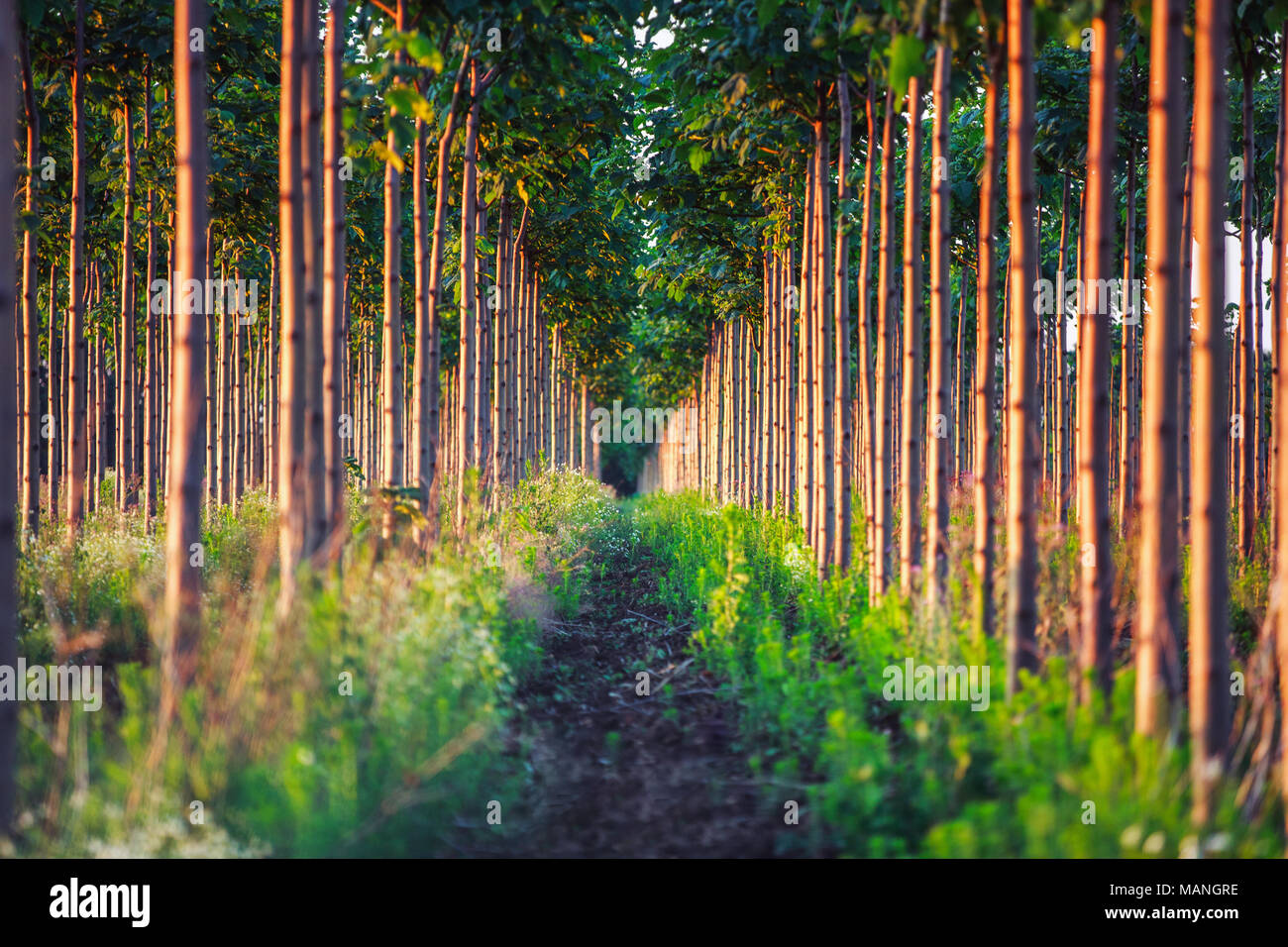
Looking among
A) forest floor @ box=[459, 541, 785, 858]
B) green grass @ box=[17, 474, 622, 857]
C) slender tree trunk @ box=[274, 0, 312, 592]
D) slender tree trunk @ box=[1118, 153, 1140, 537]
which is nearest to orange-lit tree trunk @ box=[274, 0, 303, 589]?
slender tree trunk @ box=[274, 0, 312, 592]

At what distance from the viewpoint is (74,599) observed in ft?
21.9

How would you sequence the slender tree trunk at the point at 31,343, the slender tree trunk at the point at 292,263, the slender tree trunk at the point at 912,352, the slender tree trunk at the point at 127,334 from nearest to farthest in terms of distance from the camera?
the slender tree trunk at the point at 292,263 → the slender tree trunk at the point at 912,352 → the slender tree trunk at the point at 31,343 → the slender tree trunk at the point at 127,334

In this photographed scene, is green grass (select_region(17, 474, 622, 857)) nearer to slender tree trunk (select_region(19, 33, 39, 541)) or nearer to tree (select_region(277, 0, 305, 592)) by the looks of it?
tree (select_region(277, 0, 305, 592))

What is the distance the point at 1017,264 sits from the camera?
492cm

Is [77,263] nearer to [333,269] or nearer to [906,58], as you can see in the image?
[333,269]

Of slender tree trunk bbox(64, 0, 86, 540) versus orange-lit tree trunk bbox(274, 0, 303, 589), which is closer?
orange-lit tree trunk bbox(274, 0, 303, 589)

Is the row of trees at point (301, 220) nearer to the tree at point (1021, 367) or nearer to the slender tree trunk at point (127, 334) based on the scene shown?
the slender tree trunk at point (127, 334)

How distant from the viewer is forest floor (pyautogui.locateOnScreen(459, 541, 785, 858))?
4102mm

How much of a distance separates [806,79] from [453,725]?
20.1ft

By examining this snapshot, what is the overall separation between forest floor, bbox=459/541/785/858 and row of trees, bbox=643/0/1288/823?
5.21 ft

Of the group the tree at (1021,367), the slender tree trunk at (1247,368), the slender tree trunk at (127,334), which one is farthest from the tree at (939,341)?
the slender tree trunk at (127,334)

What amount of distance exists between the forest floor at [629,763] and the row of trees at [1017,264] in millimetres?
1587

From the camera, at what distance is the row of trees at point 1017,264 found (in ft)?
11.9
